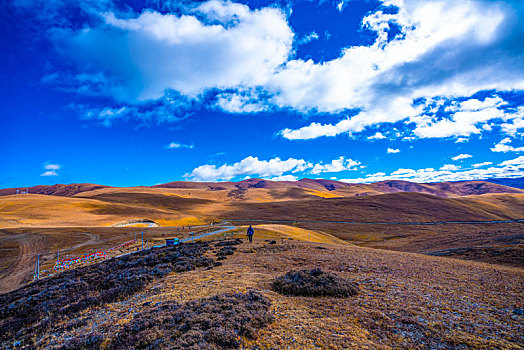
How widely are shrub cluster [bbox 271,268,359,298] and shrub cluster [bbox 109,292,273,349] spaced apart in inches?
70.3

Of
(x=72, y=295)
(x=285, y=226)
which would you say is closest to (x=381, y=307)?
Result: (x=72, y=295)

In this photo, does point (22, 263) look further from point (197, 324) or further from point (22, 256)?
point (197, 324)

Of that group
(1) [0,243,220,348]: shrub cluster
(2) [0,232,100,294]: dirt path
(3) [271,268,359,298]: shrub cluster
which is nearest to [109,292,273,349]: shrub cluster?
(3) [271,268,359,298]: shrub cluster

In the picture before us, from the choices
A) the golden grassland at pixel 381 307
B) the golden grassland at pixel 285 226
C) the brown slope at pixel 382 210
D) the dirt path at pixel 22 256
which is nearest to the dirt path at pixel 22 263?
the dirt path at pixel 22 256

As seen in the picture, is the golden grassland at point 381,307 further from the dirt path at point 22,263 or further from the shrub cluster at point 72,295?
the dirt path at point 22,263

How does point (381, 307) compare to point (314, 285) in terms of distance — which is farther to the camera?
point (314, 285)

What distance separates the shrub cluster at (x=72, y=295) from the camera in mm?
9500

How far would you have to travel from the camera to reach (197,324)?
23.8 feet

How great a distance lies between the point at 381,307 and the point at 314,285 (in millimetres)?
2779

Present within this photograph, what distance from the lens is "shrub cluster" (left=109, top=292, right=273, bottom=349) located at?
6.41 metres

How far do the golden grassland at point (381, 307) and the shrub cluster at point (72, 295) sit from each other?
1.04 meters

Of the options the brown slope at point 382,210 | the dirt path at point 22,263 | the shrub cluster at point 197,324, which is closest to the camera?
the shrub cluster at point 197,324

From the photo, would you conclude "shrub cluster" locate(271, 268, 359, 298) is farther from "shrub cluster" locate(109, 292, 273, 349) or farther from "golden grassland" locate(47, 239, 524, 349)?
"shrub cluster" locate(109, 292, 273, 349)

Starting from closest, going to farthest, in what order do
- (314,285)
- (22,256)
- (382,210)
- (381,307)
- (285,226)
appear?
(381,307)
(314,285)
(22,256)
(285,226)
(382,210)
